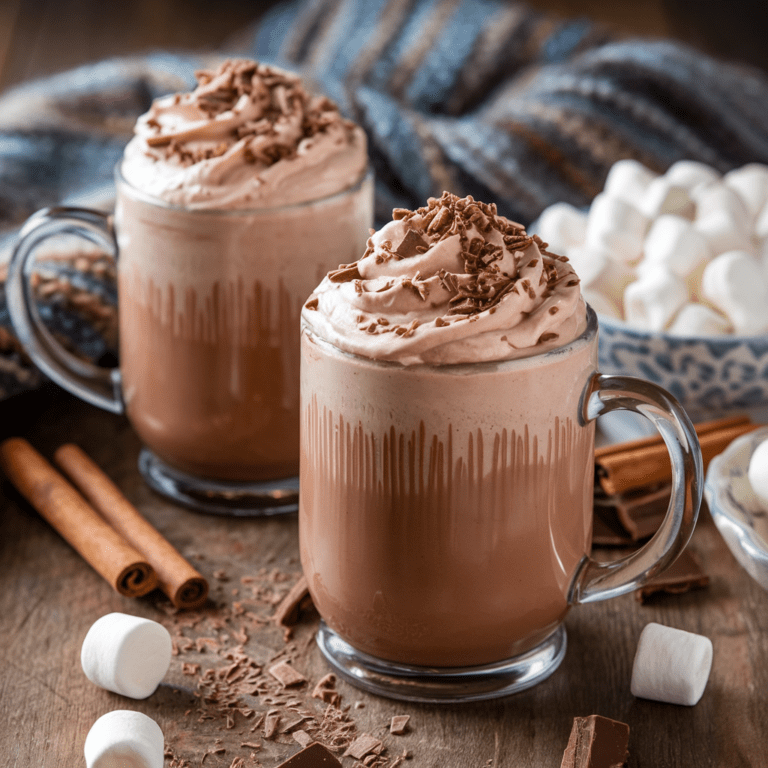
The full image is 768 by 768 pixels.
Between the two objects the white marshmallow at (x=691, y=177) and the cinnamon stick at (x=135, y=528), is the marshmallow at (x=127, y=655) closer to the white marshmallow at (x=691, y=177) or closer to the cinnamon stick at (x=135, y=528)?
the cinnamon stick at (x=135, y=528)

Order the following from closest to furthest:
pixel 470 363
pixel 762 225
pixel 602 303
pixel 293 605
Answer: pixel 470 363 → pixel 293 605 → pixel 602 303 → pixel 762 225

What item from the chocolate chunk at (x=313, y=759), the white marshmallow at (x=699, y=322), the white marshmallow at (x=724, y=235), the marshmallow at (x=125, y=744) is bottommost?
the marshmallow at (x=125, y=744)

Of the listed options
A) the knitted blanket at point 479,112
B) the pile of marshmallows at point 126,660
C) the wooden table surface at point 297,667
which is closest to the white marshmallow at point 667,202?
the knitted blanket at point 479,112

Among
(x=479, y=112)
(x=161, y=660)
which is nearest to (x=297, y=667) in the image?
(x=161, y=660)

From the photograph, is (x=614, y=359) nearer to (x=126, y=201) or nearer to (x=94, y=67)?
(x=126, y=201)

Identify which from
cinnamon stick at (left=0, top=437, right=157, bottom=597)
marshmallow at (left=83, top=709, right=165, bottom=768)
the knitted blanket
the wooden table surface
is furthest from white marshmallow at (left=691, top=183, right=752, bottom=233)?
marshmallow at (left=83, top=709, right=165, bottom=768)

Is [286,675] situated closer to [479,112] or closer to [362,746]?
[362,746]

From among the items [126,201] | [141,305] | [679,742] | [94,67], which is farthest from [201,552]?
[94,67]
